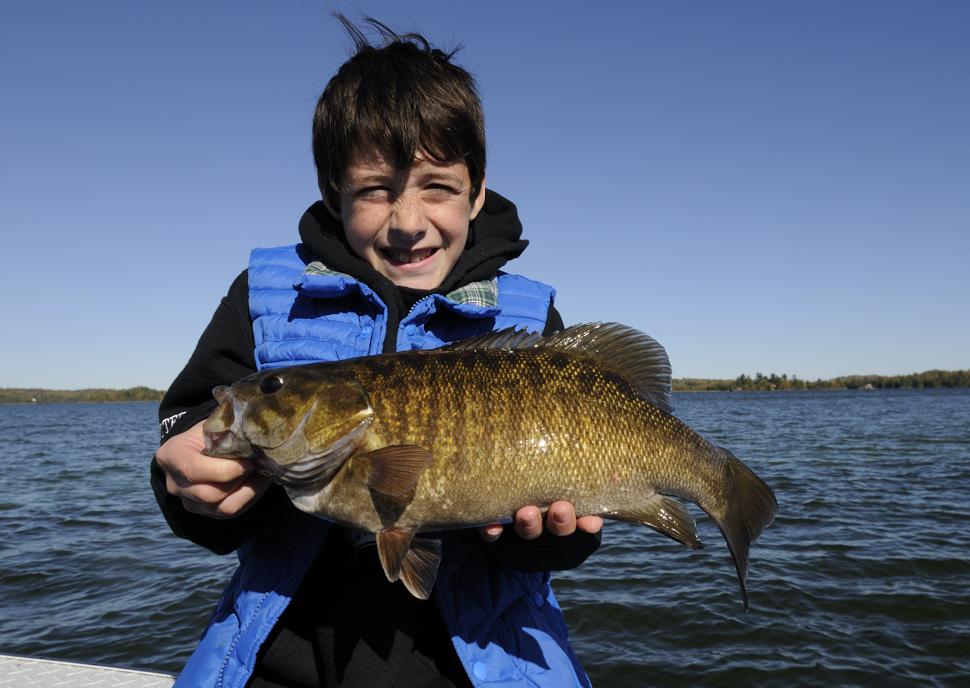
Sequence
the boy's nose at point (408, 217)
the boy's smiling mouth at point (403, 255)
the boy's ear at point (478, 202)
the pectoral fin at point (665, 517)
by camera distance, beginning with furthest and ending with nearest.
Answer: the boy's ear at point (478, 202), the boy's smiling mouth at point (403, 255), the boy's nose at point (408, 217), the pectoral fin at point (665, 517)

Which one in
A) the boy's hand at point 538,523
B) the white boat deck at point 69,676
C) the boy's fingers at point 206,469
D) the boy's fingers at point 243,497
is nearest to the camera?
the boy's fingers at point 206,469

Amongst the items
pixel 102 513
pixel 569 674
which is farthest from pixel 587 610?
pixel 102 513

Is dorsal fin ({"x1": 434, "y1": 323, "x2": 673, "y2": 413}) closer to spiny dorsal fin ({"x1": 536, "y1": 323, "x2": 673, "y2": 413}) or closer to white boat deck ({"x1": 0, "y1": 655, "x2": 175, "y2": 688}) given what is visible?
spiny dorsal fin ({"x1": 536, "y1": 323, "x2": 673, "y2": 413})

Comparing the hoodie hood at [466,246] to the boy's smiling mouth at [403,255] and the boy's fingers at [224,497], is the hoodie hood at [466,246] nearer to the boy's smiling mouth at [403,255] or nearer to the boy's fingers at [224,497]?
the boy's smiling mouth at [403,255]

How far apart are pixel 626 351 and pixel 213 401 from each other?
5.63 ft

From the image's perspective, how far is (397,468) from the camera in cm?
229

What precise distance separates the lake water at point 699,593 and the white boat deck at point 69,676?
311 cm

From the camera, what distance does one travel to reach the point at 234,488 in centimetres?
234

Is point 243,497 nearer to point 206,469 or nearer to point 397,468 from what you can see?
point 206,469

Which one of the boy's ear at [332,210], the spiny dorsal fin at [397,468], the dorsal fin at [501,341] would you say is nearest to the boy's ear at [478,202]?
the boy's ear at [332,210]

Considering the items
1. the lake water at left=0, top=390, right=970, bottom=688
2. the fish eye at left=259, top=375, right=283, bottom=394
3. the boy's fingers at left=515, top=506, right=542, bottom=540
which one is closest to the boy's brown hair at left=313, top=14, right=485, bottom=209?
the fish eye at left=259, top=375, right=283, bottom=394

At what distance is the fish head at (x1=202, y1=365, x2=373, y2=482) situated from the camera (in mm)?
2312

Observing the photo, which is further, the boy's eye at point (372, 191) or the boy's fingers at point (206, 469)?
the boy's eye at point (372, 191)

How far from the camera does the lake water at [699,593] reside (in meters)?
7.30
